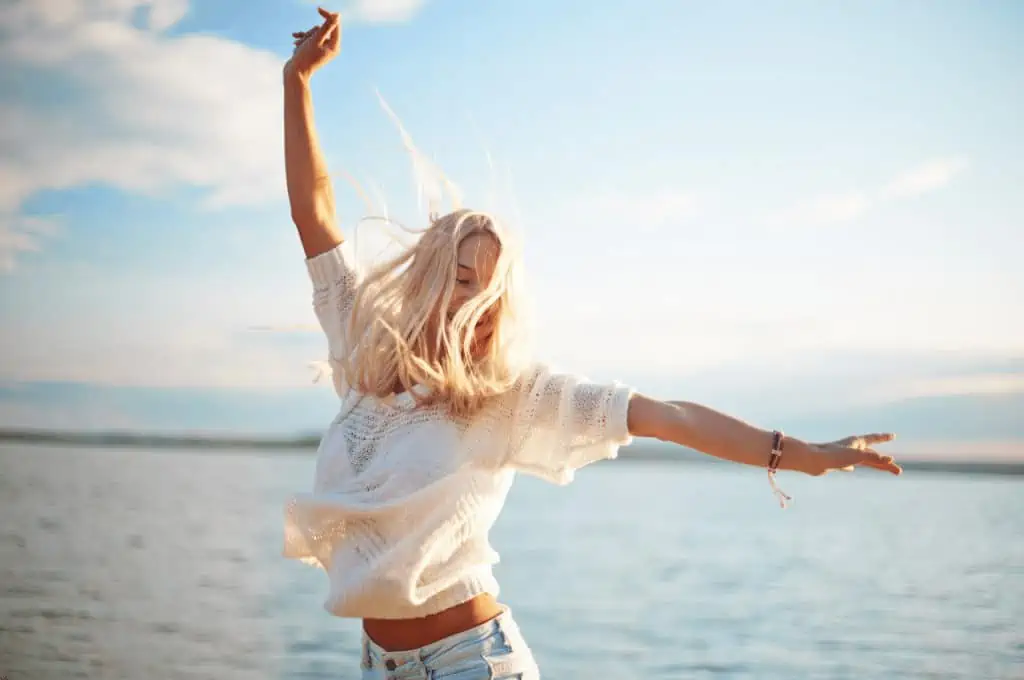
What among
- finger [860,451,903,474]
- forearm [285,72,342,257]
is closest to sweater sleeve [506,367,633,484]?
finger [860,451,903,474]

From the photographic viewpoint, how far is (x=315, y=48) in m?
2.53

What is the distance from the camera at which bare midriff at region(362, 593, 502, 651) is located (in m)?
2.11

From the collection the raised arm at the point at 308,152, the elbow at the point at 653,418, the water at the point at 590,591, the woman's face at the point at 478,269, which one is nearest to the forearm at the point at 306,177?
the raised arm at the point at 308,152

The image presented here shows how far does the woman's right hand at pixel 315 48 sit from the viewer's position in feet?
8.29

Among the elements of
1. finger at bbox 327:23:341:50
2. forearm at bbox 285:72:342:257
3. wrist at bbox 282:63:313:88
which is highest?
finger at bbox 327:23:341:50

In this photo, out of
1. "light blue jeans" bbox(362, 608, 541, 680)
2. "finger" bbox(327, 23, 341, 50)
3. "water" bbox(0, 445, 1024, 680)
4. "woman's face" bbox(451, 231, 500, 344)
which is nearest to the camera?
"light blue jeans" bbox(362, 608, 541, 680)

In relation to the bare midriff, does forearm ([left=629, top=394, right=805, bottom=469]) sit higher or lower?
higher

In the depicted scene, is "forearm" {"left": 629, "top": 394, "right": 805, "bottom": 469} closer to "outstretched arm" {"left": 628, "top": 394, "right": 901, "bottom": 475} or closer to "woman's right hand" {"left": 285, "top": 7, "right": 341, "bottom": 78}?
"outstretched arm" {"left": 628, "top": 394, "right": 901, "bottom": 475}

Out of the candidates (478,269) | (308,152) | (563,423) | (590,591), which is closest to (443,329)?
(478,269)

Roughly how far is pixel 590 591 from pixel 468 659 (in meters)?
5.01

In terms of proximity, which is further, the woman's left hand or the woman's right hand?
the woman's right hand

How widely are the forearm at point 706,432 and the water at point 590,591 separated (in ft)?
11.5

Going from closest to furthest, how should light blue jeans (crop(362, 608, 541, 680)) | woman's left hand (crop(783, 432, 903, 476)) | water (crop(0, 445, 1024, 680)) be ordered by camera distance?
1. woman's left hand (crop(783, 432, 903, 476))
2. light blue jeans (crop(362, 608, 541, 680))
3. water (crop(0, 445, 1024, 680))

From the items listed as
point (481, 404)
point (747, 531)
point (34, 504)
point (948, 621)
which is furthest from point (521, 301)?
point (34, 504)
